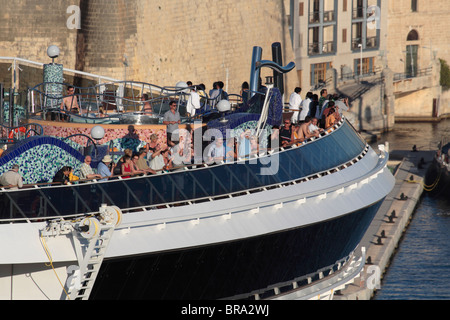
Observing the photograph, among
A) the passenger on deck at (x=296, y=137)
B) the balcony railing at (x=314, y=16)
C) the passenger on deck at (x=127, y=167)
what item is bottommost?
the passenger on deck at (x=127, y=167)

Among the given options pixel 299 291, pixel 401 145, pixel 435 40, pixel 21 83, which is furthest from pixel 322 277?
pixel 435 40

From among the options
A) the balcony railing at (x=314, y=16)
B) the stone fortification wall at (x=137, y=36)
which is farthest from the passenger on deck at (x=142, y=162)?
the balcony railing at (x=314, y=16)

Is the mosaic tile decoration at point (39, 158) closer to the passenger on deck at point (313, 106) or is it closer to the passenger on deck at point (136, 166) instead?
the passenger on deck at point (136, 166)

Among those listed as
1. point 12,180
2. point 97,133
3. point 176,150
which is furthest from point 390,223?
point 12,180

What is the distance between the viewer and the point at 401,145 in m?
41.2

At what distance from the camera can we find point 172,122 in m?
15.5

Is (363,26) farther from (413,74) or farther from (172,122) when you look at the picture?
(172,122)

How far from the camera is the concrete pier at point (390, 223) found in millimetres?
18766

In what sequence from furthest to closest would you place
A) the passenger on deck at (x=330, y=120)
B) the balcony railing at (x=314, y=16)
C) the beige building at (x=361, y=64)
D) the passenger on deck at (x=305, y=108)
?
1. the balcony railing at (x=314, y=16)
2. the beige building at (x=361, y=64)
3. the passenger on deck at (x=305, y=108)
4. the passenger on deck at (x=330, y=120)

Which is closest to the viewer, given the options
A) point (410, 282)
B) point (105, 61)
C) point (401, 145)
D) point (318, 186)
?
point (318, 186)

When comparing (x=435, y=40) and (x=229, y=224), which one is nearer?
(x=229, y=224)

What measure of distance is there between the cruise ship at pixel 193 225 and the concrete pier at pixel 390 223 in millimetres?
2473
